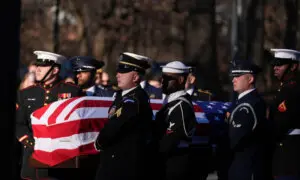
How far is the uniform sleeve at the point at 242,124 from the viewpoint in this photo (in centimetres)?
757

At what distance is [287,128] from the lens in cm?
801

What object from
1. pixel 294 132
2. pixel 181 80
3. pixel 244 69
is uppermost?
pixel 244 69

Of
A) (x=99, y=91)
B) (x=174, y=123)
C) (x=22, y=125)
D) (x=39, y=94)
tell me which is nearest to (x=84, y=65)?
(x=99, y=91)

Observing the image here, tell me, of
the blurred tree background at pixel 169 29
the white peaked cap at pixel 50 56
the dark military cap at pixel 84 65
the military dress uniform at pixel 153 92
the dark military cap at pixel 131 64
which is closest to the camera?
the dark military cap at pixel 131 64

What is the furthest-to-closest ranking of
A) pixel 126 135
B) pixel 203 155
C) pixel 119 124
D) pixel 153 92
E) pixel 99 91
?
pixel 153 92
pixel 99 91
pixel 203 155
pixel 126 135
pixel 119 124

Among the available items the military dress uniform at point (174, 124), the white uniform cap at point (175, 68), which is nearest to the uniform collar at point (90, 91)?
the white uniform cap at point (175, 68)

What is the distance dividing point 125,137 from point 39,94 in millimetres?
2302

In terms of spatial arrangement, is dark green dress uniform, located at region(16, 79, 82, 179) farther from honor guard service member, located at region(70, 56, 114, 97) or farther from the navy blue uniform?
the navy blue uniform

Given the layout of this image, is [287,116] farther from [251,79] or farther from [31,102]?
[31,102]

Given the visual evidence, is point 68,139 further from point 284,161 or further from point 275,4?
point 275,4

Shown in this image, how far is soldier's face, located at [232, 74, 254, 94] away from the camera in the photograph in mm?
7746

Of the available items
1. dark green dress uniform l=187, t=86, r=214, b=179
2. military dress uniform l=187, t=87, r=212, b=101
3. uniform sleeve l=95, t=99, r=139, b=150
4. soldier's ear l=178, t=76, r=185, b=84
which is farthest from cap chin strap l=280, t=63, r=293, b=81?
military dress uniform l=187, t=87, r=212, b=101

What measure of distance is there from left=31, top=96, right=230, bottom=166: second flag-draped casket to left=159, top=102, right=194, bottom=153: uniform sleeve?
551 millimetres

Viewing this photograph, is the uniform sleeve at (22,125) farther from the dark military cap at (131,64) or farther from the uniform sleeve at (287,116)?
the uniform sleeve at (287,116)
